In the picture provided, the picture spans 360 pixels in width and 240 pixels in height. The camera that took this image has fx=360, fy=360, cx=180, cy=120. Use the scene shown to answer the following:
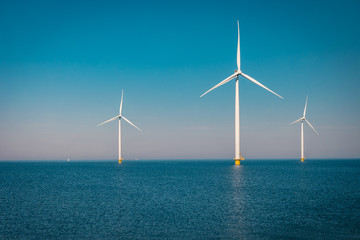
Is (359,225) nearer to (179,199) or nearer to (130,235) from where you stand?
(130,235)

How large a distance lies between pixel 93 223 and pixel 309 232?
15.7 meters

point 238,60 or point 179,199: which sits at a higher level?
point 238,60

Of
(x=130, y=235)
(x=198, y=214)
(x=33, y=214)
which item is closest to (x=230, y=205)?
(x=198, y=214)

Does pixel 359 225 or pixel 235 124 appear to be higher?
pixel 235 124

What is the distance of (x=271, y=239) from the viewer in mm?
21953

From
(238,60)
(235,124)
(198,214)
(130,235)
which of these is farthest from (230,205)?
(238,60)

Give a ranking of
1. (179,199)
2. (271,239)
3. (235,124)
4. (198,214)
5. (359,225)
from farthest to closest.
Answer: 1. (235,124)
2. (179,199)
3. (198,214)
4. (359,225)
5. (271,239)

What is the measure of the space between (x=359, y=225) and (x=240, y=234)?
9.25m

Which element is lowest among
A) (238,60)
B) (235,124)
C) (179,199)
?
(179,199)

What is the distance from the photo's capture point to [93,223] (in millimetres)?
27516

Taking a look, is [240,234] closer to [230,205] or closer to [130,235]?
[130,235]

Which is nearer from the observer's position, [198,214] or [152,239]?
[152,239]

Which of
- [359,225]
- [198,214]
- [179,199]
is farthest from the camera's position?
[179,199]

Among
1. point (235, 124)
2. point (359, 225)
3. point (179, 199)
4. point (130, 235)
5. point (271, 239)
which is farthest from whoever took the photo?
point (235, 124)
